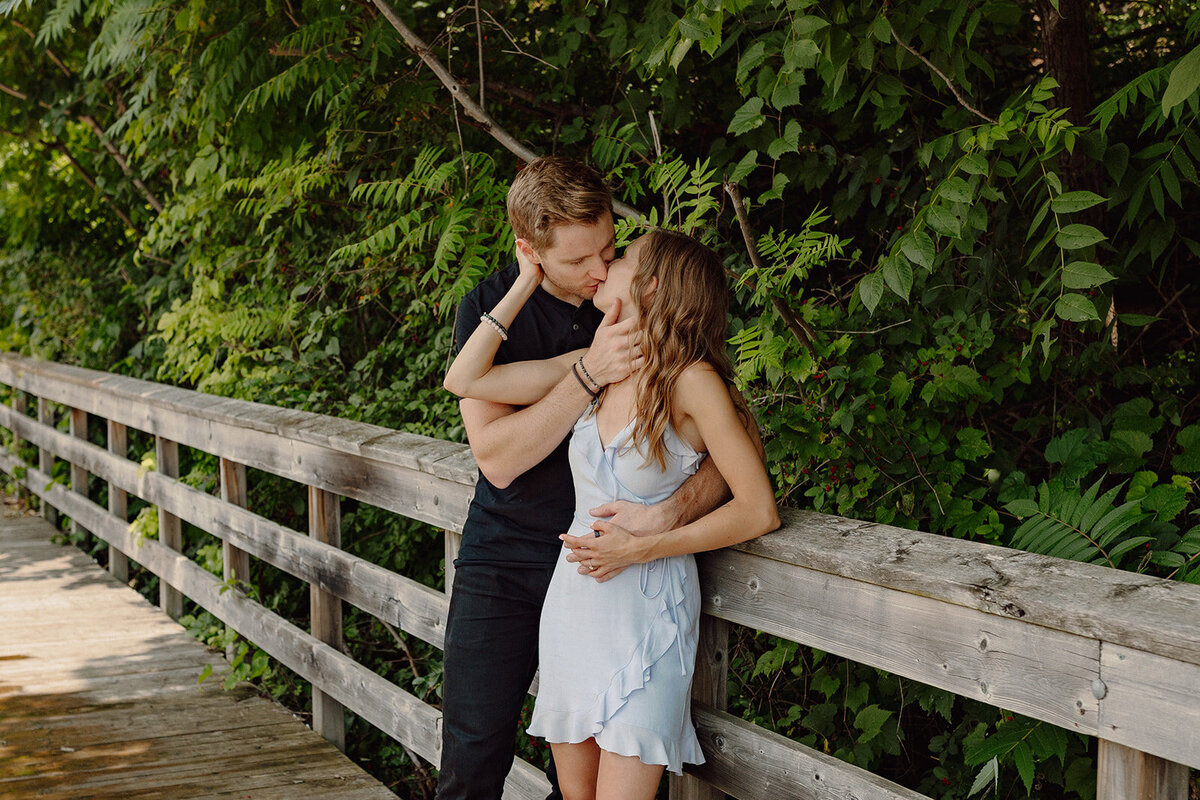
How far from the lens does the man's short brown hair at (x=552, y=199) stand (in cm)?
237

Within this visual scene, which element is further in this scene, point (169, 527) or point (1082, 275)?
point (169, 527)

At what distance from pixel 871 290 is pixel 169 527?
4.57 metres

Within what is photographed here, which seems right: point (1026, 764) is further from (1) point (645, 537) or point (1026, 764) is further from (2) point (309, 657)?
(2) point (309, 657)

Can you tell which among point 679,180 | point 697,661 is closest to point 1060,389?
point 679,180

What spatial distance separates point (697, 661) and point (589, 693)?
41cm

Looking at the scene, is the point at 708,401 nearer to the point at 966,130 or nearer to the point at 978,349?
the point at 966,130

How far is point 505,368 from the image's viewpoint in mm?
A: 2512

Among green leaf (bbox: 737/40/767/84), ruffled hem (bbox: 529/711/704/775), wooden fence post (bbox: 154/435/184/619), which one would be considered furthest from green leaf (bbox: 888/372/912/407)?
wooden fence post (bbox: 154/435/184/619)

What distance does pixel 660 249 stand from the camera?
7.52 feet

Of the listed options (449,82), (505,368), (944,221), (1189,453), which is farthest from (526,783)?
(449,82)

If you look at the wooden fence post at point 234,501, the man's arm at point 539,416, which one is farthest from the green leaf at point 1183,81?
the wooden fence post at point 234,501

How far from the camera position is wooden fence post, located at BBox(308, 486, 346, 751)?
4.28m

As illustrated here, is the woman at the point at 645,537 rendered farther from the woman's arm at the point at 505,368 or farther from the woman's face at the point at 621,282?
the woman's arm at the point at 505,368

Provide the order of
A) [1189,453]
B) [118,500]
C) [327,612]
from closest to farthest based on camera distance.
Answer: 1. [1189,453]
2. [327,612]
3. [118,500]
